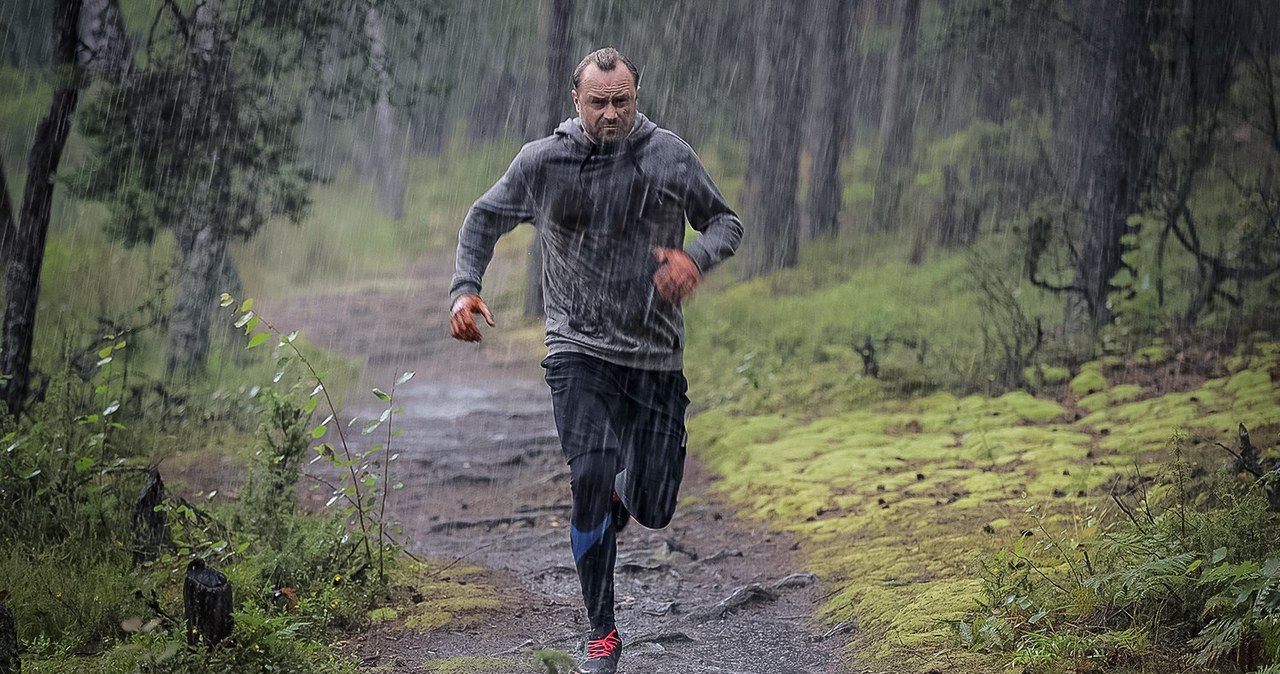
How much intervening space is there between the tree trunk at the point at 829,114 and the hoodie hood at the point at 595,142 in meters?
16.4

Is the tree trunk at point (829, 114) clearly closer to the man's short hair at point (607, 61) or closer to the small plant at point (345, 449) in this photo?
the small plant at point (345, 449)

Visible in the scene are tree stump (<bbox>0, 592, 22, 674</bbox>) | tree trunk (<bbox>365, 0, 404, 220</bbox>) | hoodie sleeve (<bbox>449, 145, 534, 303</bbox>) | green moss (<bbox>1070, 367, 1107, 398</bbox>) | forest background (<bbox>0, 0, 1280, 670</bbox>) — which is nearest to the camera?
tree stump (<bbox>0, 592, 22, 674</bbox>)

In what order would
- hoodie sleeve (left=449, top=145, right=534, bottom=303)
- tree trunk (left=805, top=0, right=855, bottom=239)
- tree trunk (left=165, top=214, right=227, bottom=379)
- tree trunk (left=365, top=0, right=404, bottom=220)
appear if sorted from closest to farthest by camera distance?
1. hoodie sleeve (left=449, top=145, right=534, bottom=303)
2. tree trunk (left=165, top=214, right=227, bottom=379)
3. tree trunk (left=805, top=0, right=855, bottom=239)
4. tree trunk (left=365, top=0, right=404, bottom=220)

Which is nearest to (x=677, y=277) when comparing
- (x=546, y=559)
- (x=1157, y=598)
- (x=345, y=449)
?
(x=345, y=449)

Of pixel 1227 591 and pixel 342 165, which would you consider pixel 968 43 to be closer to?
pixel 1227 591

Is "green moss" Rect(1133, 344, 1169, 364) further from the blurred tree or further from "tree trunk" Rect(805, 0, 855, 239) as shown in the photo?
"tree trunk" Rect(805, 0, 855, 239)

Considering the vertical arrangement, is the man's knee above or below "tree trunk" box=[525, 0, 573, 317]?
below

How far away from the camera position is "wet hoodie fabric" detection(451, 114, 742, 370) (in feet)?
15.3

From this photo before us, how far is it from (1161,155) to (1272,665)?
961 cm

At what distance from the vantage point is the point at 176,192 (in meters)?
9.98

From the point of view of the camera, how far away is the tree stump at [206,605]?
386 cm

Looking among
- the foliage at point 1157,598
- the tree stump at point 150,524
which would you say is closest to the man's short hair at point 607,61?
the foliage at point 1157,598

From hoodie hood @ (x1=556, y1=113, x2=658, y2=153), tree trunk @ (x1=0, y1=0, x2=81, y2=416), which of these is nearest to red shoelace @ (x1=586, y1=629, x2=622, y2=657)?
hoodie hood @ (x1=556, y1=113, x2=658, y2=153)

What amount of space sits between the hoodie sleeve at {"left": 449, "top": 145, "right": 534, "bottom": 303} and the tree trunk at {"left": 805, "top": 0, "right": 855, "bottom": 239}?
1653 cm
